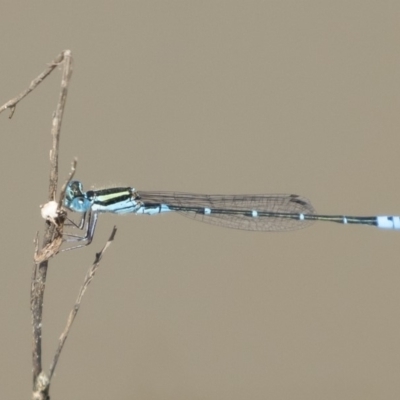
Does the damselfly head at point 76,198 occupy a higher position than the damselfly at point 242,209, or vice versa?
the damselfly at point 242,209

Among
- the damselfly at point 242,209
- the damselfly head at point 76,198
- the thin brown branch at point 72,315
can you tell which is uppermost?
the damselfly at point 242,209

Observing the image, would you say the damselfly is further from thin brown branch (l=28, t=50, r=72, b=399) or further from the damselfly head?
thin brown branch (l=28, t=50, r=72, b=399)

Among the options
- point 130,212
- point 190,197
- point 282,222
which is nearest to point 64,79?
point 130,212

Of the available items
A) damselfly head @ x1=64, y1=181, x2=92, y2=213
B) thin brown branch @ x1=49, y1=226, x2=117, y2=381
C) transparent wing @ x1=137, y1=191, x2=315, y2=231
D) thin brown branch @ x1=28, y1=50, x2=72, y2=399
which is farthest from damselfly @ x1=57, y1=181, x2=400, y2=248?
thin brown branch @ x1=28, y1=50, x2=72, y2=399

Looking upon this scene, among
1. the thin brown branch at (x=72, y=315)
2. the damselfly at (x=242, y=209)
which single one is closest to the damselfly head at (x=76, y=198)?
the damselfly at (x=242, y=209)

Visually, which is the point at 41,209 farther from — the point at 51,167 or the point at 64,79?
the point at 64,79

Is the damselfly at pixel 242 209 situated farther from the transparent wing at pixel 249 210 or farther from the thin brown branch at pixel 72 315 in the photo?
the thin brown branch at pixel 72 315

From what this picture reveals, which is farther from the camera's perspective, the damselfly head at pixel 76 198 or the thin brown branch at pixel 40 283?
the damselfly head at pixel 76 198

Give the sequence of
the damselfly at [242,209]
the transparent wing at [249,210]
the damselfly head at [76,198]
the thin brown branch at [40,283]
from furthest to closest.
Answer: the transparent wing at [249,210] → the damselfly at [242,209] → the damselfly head at [76,198] → the thin brown branch at [40,283]
